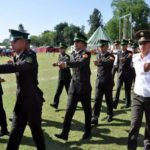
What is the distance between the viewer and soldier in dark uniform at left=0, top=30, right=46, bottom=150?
6.00 metres

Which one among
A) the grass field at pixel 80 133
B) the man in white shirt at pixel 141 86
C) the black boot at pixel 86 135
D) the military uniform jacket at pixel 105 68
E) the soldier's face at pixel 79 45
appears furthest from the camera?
the military uniform jacket at pixel 105 68

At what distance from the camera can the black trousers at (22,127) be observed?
611 cm

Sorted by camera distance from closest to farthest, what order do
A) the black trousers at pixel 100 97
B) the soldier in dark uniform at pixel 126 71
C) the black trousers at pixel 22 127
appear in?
the black trousers at pixel 22 127 < the black trousers at pixel 100 97 < the soldier in dark uniform at pixel 126 71

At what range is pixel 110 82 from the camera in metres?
9.87

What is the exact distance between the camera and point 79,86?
8.07 m

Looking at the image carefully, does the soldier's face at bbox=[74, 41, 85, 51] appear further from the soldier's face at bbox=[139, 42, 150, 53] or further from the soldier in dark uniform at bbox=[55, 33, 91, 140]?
the soldier's face at bbox=[139, 42, 150, 53]

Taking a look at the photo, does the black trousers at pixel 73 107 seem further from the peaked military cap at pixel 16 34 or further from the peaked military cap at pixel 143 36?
the peaked military cap at pixel 16 34

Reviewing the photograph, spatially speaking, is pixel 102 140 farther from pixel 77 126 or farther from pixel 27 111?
pixel 27 111

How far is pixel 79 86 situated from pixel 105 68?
1.92 m

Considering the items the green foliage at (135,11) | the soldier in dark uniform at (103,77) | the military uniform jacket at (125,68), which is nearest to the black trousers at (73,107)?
the soldier in dark uniform at (103,77)

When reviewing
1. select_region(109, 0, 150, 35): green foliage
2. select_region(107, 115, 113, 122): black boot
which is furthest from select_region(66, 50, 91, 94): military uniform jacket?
select_region(109, 0, 150, 35): green foliage

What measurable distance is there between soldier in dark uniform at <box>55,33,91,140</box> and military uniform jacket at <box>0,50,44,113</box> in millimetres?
1660

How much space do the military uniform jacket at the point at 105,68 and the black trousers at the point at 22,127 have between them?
3.76m

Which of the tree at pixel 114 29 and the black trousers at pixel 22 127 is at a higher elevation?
the tree at pixel 114 29
